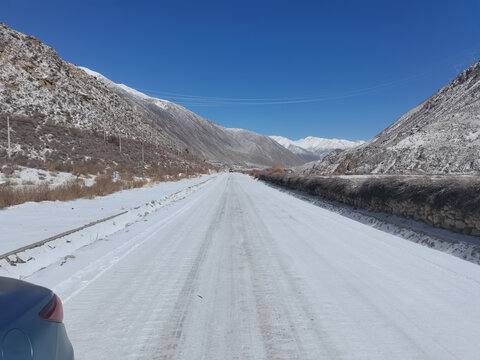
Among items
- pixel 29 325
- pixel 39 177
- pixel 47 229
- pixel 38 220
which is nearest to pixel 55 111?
pixel 39 177

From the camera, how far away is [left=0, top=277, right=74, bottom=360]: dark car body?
149cm

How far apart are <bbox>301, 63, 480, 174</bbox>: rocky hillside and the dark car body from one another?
20.5 metres

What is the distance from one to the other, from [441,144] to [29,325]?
2612 cm

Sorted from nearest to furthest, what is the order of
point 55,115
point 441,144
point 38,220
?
point 38,220
point 441,144
point 55,115

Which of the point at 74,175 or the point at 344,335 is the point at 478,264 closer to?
the point at 344,335

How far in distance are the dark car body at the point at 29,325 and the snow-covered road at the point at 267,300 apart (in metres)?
1.04

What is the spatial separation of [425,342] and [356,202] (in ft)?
34.9

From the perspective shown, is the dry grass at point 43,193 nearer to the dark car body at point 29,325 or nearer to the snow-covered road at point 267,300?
the snow-covered road at point 267,300

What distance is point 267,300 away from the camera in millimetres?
3832

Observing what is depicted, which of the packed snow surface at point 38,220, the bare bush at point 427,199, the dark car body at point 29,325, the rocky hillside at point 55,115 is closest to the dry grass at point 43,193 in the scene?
A: the packed snow surface at point 38,220

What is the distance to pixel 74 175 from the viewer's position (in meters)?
22.4

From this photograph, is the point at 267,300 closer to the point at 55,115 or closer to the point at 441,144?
the point at 441,144

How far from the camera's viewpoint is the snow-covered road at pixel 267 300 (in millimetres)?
2832

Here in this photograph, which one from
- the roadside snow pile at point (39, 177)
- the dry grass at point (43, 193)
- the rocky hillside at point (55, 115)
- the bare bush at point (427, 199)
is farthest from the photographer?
the rocky hillside at point (55, 115)
